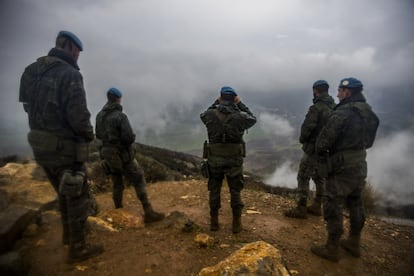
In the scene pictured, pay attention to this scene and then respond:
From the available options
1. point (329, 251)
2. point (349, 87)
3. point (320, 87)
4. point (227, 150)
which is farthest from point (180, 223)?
point (320, 87)

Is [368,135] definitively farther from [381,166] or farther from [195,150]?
[195,150]

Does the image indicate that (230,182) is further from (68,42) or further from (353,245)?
(68,42)

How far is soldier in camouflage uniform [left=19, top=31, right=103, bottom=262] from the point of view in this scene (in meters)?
3.72

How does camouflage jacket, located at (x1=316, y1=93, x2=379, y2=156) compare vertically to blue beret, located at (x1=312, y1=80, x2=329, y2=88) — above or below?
below

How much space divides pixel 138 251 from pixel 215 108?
107 inches

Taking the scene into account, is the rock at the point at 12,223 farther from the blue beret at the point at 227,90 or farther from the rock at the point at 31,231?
the blue beret at the point at 227,90

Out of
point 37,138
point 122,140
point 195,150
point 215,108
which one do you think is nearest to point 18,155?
point 122,140

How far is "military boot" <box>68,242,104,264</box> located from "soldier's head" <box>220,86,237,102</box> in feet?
10.6

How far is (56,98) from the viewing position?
3.70m

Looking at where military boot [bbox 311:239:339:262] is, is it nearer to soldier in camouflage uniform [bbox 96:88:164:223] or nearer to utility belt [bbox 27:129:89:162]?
soldier in camouflage uniform [bbox 96:88:164:223]

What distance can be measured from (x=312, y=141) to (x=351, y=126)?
65.8 inches

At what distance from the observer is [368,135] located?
172 inches

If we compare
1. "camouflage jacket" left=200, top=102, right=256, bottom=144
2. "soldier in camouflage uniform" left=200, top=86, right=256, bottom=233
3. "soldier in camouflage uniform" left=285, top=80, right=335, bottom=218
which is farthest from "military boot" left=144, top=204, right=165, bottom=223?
"soldier in camouflage uniform" left=285, top=80, right=335, bottom=218

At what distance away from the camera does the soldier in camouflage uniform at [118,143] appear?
5.46 m
